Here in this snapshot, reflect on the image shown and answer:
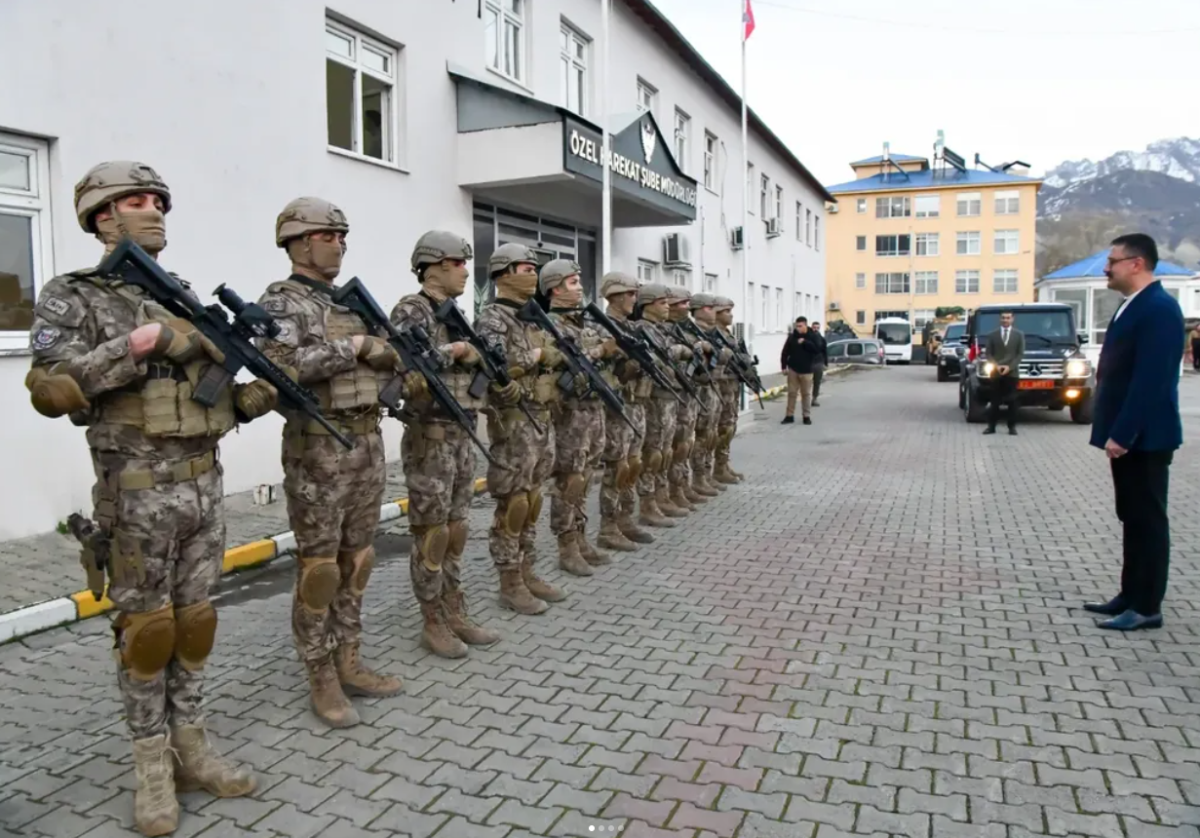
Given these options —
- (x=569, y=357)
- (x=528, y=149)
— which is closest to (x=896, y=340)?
(x=528, y=149)

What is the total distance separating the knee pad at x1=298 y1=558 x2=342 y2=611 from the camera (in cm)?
370

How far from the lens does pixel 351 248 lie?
9.46 meters

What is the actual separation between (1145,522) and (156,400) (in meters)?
4.74

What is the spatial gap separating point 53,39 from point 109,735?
5.12 meters

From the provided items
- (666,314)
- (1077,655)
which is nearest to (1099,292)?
(666,314)

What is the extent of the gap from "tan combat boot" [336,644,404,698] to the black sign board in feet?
25.0

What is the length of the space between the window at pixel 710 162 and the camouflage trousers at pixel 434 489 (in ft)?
59.3

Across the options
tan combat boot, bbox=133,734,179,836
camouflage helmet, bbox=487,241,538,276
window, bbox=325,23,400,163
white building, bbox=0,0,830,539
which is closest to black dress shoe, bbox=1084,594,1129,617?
camouflage helmet, bbox=487,241,538,276

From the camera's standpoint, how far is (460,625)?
471cm

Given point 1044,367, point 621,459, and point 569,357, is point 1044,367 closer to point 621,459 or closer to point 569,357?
point 621,459

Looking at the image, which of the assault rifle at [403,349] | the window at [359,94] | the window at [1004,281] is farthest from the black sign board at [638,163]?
the window at [1004,281]

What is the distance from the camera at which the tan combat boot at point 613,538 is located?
6.79 m

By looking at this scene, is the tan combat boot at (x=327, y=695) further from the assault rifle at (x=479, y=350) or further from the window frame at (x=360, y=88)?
the window frame at (x=360, y=88)

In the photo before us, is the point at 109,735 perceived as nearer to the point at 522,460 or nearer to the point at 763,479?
the point at 522,460
